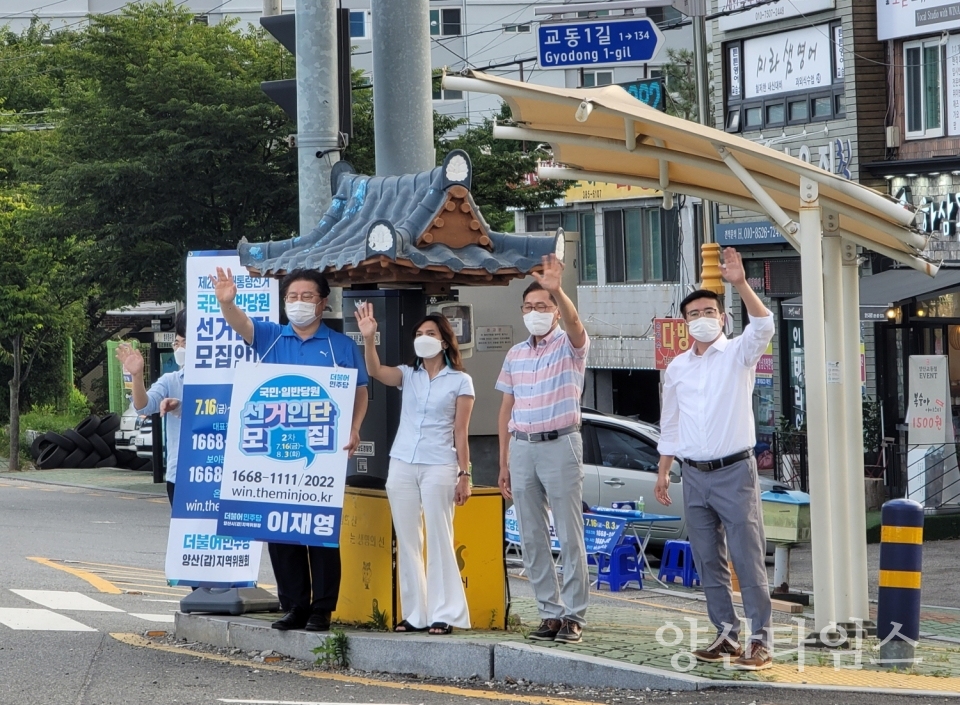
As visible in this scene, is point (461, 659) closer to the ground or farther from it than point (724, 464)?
closer to the ground

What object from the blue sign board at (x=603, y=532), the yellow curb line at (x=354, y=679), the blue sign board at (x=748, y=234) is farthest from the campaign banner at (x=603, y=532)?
the blue sign board at (x=748, y=234)

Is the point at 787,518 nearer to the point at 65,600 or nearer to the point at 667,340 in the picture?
the point at 667,340

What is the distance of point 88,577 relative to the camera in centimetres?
1258

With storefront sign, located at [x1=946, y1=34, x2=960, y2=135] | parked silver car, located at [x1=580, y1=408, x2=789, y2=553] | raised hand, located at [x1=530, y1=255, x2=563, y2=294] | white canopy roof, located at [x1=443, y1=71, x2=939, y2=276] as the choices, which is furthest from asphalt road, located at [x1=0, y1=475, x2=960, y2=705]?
storefront sign, located at [x1=946, y1=34, x2=960, y2=135]

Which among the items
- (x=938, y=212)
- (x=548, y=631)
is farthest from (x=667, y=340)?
(x=548, y=631)

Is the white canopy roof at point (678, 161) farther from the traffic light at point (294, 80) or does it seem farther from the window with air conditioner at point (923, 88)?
the window with air conditioner at point (923, 88)

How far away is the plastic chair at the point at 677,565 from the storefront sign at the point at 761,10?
462 inches

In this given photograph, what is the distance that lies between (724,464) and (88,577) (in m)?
7.23

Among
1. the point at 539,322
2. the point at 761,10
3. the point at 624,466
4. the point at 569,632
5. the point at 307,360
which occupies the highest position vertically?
the point at 761,10

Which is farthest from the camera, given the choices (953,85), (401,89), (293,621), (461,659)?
(953,85)

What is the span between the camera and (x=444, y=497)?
7.83m

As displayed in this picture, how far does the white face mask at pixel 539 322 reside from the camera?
766cm

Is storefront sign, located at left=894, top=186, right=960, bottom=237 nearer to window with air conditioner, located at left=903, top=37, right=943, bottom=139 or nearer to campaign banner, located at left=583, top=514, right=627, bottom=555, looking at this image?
window with air conditioner, located at left=903, top=37, right=943, bottom=139

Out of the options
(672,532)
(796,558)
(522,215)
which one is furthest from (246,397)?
(522,215)
